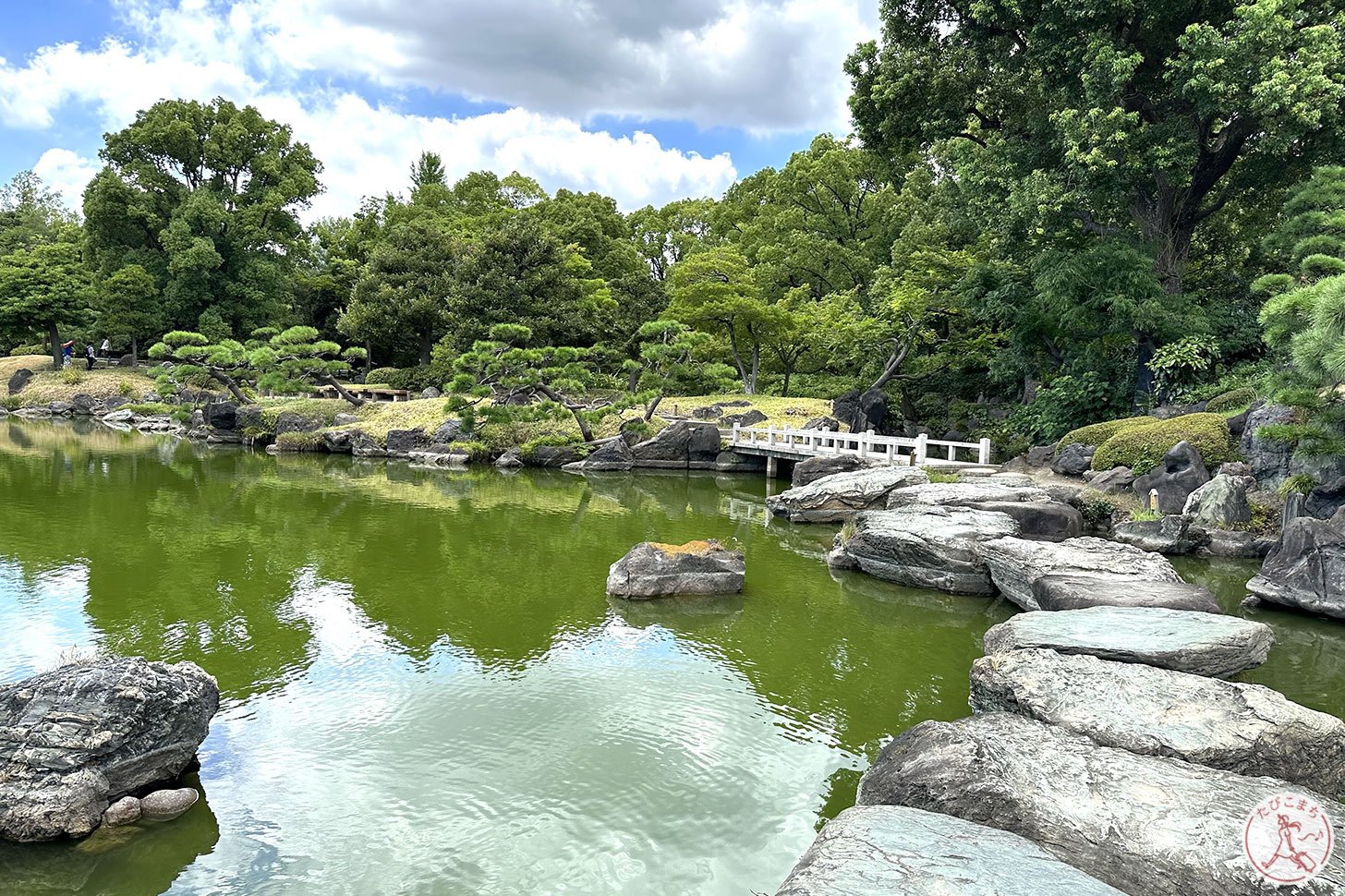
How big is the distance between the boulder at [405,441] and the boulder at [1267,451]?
20.0 meters

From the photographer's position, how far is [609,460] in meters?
21.6

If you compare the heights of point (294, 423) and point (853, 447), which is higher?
point (853, 447)

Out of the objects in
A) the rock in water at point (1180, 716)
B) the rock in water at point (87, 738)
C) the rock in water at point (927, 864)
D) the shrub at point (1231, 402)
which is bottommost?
the rock in water at point (87, 738)

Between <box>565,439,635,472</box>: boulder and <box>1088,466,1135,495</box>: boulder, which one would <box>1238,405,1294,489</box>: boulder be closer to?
<box>1088,466,1135,495</box>: boulder

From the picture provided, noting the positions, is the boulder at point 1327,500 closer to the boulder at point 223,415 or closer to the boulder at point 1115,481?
the boulder at point 1115,481

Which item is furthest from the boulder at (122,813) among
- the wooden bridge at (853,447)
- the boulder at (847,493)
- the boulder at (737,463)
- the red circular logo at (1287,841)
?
the boulder at (737,463)

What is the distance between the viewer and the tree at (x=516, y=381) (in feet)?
68.5

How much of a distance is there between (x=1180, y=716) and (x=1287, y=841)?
1514mm

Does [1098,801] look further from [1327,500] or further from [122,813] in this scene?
[1327,500]

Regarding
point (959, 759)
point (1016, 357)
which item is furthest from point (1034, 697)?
point (1016, 357)

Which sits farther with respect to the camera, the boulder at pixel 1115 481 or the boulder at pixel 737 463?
the boulder at pixel 737 463

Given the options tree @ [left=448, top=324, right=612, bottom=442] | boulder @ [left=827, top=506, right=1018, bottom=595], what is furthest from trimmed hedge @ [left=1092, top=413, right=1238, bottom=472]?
tree @ [left=448, top=324, right=612, bottom=442]

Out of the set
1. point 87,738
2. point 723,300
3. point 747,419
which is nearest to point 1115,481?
point 747,419

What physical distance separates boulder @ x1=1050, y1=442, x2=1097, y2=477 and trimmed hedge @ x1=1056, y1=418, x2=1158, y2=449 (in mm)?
198
